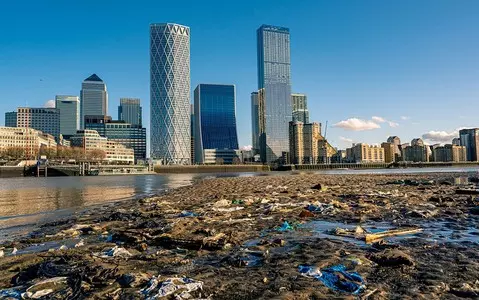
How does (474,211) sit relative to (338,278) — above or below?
below

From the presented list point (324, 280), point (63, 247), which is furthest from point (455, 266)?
point (63, 247)

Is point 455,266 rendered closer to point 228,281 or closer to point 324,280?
point 324,280

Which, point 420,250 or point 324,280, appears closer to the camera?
point 324,280

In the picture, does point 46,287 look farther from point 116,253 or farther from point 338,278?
point 338,278

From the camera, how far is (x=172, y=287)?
607 cm

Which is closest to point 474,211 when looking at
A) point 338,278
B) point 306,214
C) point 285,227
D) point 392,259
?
point 306,214

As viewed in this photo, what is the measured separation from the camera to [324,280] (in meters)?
6.53

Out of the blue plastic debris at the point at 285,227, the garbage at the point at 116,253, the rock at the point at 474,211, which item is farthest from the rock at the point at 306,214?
the garbage at the point at 116,253

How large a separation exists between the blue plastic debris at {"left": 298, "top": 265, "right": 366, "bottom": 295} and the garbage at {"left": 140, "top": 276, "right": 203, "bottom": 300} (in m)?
2.32

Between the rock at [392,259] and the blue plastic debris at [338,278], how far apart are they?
934mm

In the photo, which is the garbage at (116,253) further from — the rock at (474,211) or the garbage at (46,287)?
the rock at (474,211)

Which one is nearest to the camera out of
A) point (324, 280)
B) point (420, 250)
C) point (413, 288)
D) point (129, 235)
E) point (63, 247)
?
point (413, 288)

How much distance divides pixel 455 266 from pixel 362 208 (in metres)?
9.55

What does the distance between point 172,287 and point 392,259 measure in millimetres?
4799
